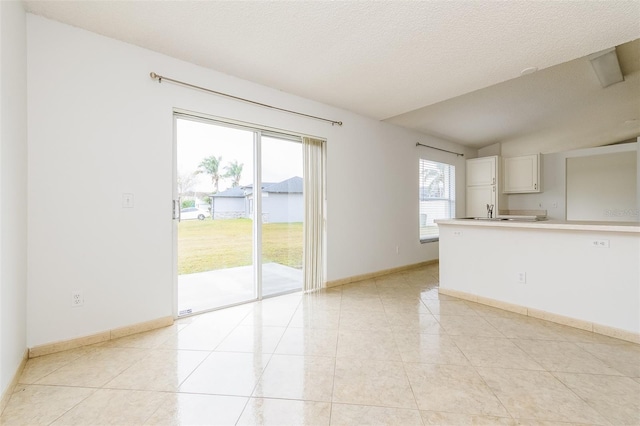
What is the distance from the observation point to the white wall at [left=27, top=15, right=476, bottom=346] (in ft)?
6.82

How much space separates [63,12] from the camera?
2.03 meters

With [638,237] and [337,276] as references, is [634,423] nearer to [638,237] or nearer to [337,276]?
[638,237]

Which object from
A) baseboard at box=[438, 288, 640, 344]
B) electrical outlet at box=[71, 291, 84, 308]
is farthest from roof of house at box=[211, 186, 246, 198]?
baseboard at box=[438, 288, 640, 344]

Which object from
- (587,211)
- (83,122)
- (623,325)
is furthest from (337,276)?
(587,211)

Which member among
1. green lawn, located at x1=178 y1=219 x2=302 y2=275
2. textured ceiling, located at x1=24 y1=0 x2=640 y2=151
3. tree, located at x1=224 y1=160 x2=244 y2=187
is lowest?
green lawn, located at x1=178 y1=219 x2=302 y2=275

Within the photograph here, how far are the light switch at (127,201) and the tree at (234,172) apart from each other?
97 cm

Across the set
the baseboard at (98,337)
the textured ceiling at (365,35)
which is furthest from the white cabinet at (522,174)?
the baseboard at (98,337)

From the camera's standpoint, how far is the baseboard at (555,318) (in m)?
2.34

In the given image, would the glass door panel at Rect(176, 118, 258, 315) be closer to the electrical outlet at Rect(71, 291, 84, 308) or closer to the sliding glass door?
the sliding glass door

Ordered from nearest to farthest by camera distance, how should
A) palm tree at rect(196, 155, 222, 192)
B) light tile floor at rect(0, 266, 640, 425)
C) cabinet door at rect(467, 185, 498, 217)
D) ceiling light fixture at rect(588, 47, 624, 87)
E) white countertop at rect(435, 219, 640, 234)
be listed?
light tile floor at rect(0, 266, 640, 425) < white countertop at rect(435, 219, 640, 234) < ceiling light fixture at rect(588, 47, 624, 87) < palm tree at rect(196, 155, 222, 192) < cabinet door at rect(467, 185, 498, 217)

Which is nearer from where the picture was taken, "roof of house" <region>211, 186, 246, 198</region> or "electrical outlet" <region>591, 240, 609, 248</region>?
"electrical outlet" <region>591, 240, 609, 248</region>

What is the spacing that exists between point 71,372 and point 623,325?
4351 mm

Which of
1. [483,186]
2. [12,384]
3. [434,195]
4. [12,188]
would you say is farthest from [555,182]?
[12,384]

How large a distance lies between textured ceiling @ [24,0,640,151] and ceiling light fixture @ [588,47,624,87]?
0.60m
